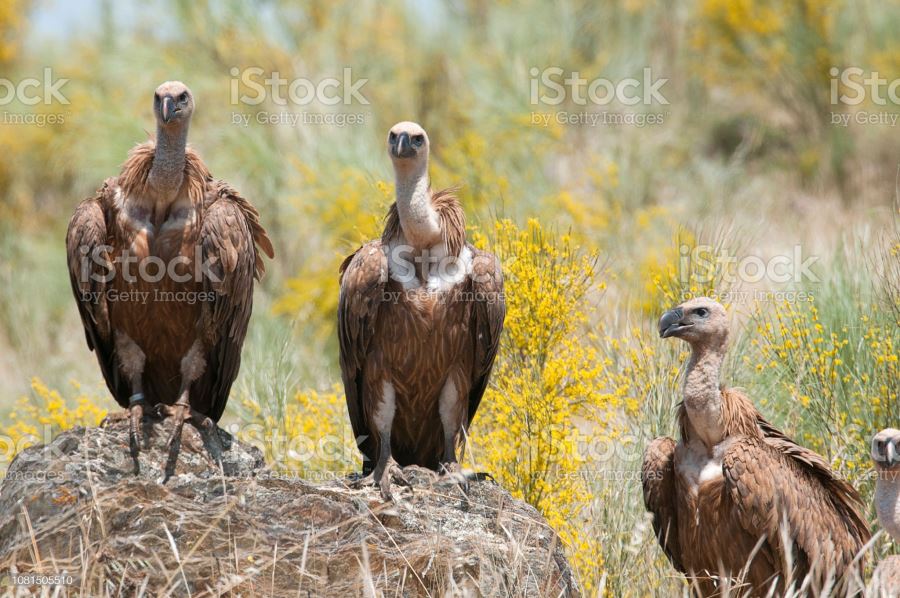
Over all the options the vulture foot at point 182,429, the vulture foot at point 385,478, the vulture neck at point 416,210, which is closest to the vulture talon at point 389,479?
the vulture foot at point 385,478

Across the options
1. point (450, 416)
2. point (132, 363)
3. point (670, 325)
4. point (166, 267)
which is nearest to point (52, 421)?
point (132, 363)

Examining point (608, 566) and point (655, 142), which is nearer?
point (608, 566)

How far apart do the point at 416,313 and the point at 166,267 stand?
1.37 m

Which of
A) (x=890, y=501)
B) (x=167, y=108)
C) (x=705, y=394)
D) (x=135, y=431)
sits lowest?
(x=890, y=501)

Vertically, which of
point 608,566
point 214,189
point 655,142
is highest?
point 655,142

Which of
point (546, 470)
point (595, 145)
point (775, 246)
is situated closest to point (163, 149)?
point (546, 470)

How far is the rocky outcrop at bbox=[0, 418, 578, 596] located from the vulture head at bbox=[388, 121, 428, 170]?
1.86 metres

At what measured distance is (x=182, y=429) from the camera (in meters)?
6.64

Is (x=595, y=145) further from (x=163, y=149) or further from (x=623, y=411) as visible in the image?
(x=163, y=149)

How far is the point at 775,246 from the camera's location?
14.3 metres

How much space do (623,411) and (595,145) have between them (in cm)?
876

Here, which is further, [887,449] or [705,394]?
[705,394]

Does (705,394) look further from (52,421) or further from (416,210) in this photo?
(52,421)

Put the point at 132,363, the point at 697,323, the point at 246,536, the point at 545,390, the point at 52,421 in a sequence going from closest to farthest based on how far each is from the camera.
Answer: the point at 246,536 → the point at 697,323 → the point at 132,363 → the point at 545,390 → the point at 52,421
